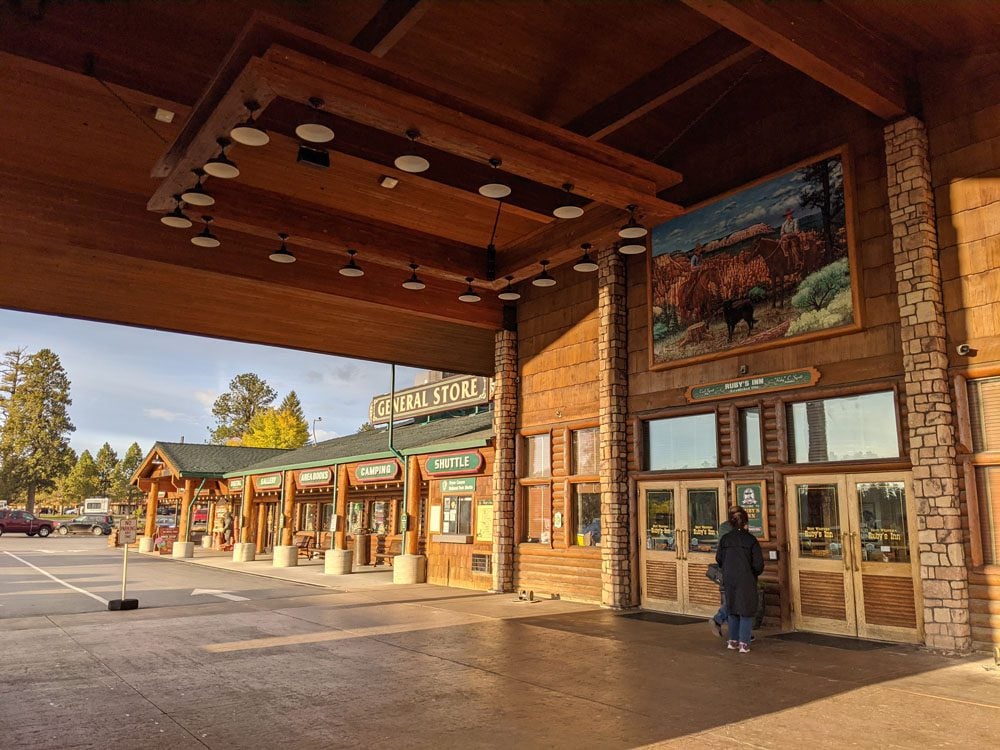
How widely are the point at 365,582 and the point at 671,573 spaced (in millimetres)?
8573

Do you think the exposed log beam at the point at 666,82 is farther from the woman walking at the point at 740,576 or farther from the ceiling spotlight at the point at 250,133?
the woman walking at the point at 740,576

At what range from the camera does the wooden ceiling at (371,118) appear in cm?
787

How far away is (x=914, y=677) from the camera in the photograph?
286 inches

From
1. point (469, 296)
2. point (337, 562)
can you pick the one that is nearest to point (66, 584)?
point (337, 562)

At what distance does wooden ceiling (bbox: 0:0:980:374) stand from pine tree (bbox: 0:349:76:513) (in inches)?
2558

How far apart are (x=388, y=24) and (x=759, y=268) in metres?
6.34

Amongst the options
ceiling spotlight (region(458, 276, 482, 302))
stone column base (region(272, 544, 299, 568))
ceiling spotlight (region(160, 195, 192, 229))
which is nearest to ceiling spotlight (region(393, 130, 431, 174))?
ceiling spotlight (region(160, 195, 192, 229))

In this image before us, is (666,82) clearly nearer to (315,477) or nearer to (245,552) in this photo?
(315,477)

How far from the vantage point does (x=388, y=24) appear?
7.92m

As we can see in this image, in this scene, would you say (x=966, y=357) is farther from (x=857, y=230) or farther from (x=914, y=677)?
(x=914, y=677)

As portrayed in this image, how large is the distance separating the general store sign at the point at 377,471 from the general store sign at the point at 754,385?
10.2 metres

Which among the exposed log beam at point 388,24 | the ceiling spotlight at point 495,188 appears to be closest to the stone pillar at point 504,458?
the ceiling spotlight at point 495,188

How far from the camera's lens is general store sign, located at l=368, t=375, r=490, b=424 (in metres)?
25.9

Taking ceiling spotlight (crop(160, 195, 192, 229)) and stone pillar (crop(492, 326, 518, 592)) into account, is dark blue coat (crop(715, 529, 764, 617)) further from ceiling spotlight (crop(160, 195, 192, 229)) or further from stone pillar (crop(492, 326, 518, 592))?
ceiling spotlight (crop(160, 195, 192, 229))
